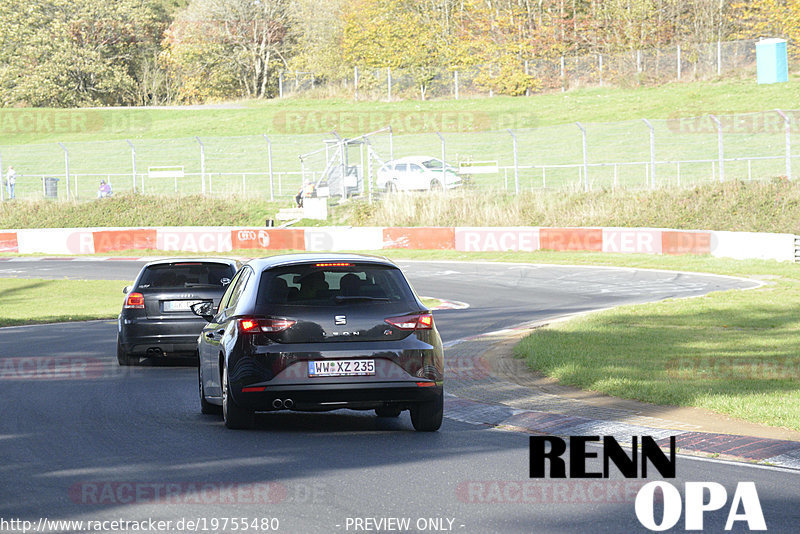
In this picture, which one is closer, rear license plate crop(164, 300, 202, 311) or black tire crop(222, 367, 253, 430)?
black tire crop(222, 367, 253, 430)

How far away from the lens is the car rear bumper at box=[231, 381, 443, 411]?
8906mm

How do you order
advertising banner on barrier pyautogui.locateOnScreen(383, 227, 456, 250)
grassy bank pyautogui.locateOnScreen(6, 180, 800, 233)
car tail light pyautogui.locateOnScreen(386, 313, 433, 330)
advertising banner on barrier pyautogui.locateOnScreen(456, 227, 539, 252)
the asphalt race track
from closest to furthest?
the asphalt race track, car tail light pyautogui.locateOnScreen(386, 313, 433, 330), grassy bank pyautogui.locateOnScreen(6, 180, 800, 233), advertising banner on barrier pyautogui.locateOnScreen(456, 227, 539, 252), advertising banner on barrier pyautogui.locateOnScreen(383, 227, 456, 250)

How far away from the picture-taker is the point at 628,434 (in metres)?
9.16

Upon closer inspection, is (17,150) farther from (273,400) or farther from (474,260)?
(273,400)

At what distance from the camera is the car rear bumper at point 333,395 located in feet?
29.2

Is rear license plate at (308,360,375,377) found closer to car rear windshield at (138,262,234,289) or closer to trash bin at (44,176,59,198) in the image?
car rear windshield at (138,262,234,289)

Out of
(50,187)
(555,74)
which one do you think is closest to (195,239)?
(50,187)

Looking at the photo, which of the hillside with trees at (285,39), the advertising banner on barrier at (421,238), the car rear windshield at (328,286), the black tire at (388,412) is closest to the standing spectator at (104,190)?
the advertising banner on barrier at (421,238)

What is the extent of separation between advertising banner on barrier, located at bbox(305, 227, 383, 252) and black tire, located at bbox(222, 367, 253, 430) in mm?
27055

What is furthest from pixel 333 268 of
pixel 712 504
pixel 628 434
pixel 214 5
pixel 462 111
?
pixel 214 5

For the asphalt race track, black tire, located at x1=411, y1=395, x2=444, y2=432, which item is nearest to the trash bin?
the asphalt race track

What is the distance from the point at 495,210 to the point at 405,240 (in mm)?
3727

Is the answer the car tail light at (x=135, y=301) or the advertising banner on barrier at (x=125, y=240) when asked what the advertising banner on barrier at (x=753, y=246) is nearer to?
the car tail light at (x=135, y=301)

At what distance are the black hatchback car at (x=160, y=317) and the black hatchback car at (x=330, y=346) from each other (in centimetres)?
541
